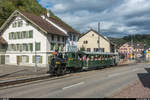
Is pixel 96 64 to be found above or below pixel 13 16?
below

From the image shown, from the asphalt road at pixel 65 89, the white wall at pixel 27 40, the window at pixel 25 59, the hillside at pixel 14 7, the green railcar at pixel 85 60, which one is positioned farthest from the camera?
the hillside at pixel 14 7

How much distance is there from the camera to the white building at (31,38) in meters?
34.0

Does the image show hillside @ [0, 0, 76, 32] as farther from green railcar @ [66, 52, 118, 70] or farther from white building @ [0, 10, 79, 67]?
green railcar @ [66, 52, 118, 70]

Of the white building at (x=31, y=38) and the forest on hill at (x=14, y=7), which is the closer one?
the white building at (x=31, y=38)

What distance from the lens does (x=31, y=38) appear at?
35.8m

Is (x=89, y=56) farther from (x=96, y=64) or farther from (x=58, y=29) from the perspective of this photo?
(x=58, y=29)

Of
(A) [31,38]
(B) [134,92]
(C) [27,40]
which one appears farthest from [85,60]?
(C) [27,40]

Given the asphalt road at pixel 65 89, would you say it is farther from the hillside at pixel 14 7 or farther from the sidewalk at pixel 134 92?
the hillside at pixel 14 7

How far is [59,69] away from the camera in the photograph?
62.4 feet

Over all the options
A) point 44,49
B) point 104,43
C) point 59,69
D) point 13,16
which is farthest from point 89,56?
point 104,43

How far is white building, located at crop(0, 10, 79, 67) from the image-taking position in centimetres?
3397

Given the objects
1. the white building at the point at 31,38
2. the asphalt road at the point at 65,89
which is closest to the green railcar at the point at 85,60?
the asphalt road at the point at 65,89

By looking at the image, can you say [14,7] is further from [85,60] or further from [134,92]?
[134,92]

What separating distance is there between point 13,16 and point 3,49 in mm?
7846
